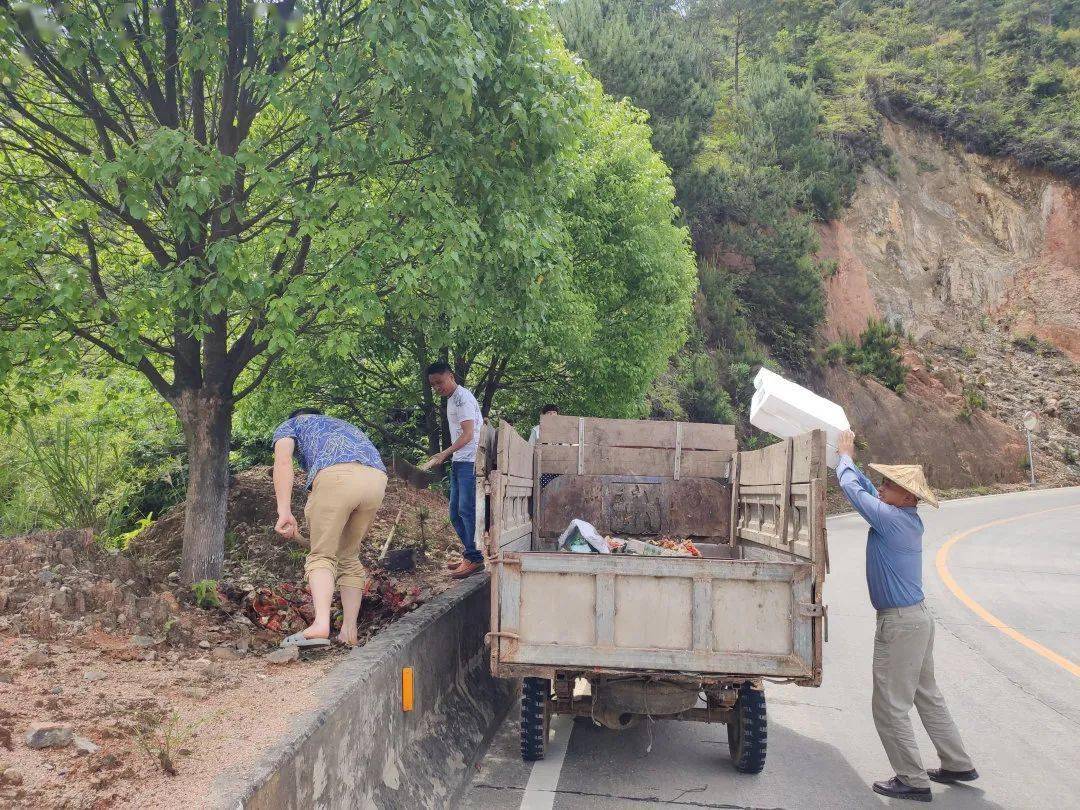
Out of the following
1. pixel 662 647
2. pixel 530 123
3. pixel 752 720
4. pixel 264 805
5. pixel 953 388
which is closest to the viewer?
pixel 264 805

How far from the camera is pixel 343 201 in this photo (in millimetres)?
6641

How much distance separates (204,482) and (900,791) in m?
5.38

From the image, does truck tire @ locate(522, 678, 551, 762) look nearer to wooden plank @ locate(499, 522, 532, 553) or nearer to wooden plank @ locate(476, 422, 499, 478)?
wooden plank @ locate(499, 522, 532, 553)

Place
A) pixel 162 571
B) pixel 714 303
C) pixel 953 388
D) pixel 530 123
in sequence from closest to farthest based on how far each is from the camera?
1. pixel 530 123
2. pixel 162 571
3. pixel 714 303
4. pixel 953 388

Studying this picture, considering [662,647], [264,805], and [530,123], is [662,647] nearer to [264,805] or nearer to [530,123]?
[264,805]

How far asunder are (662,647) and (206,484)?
13.4 ft

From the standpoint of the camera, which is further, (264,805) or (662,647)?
(662,647)

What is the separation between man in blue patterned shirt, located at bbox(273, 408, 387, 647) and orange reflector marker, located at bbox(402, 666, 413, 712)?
2.74 ft

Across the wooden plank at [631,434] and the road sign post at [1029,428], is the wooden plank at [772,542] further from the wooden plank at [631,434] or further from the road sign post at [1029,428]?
the road sign post at [1029,428]

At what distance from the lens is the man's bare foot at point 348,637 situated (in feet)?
18.6

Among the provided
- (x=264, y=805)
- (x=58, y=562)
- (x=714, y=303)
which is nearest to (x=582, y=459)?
(x=58, y=562)

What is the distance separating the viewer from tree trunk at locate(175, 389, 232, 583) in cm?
731

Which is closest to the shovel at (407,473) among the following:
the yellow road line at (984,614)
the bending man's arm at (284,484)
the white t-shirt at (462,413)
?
the white t-shirt at (462,413)

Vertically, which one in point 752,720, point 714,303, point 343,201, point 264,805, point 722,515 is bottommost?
point 752,720
